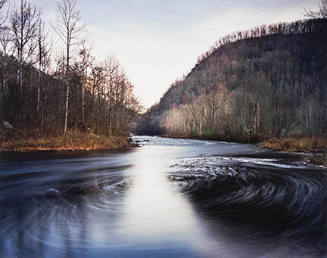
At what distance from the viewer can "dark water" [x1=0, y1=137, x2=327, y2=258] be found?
12.6 feet

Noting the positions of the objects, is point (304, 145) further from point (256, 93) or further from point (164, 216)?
point (256, 93)

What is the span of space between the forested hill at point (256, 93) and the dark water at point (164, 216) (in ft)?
102

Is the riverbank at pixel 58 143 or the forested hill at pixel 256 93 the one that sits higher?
the forested hill at pixel 256 93

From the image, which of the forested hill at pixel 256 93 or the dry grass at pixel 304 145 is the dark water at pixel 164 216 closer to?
the dry grass at pixel 304 145

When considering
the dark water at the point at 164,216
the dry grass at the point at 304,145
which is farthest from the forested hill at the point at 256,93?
the dark water at the point at 164,216

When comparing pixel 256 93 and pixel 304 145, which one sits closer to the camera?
pixel 304 145

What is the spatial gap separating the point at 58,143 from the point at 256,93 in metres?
41.2

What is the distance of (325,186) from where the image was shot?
28.1 feet

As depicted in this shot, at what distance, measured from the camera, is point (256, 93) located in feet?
162

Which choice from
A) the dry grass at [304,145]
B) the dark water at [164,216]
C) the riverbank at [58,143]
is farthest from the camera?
the dry grass at [304,145]

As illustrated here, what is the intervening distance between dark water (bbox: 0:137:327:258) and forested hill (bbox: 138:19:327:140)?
102 ft

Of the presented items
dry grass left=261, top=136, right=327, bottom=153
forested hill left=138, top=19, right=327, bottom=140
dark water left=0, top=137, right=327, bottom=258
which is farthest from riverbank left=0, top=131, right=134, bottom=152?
forested hill left=138, top=19, right=327, bottom=140

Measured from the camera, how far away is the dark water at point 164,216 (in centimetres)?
383

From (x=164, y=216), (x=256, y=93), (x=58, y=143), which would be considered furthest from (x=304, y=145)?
(x=256, y=93)
